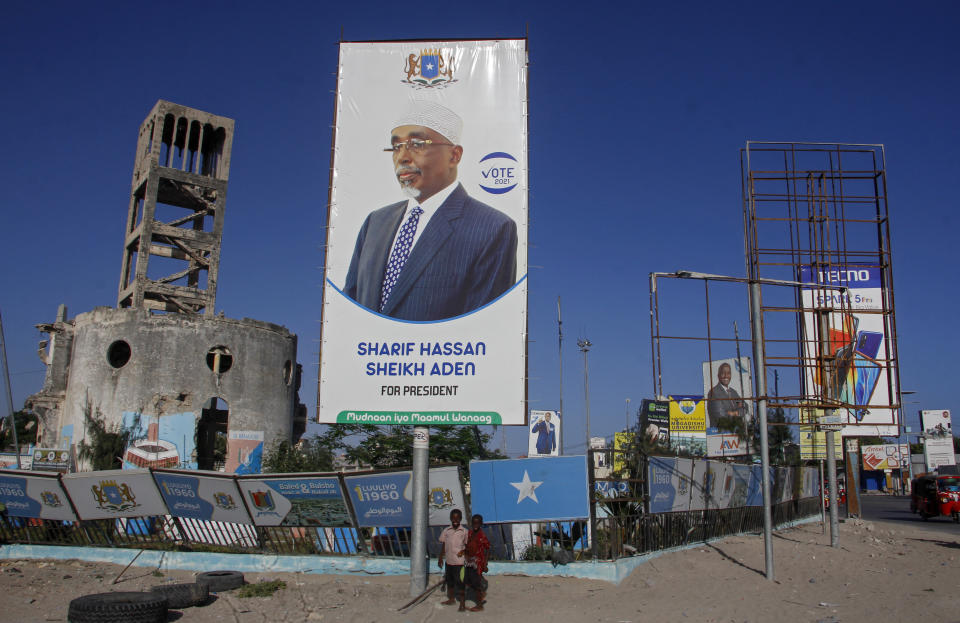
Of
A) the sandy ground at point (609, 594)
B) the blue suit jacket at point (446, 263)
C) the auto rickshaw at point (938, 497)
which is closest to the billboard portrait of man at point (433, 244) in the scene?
the blue suit jacket at point (446, 263)

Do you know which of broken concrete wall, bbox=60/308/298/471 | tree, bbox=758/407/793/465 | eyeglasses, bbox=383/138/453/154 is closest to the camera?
eyeglasses, bbox=383/138/453/154

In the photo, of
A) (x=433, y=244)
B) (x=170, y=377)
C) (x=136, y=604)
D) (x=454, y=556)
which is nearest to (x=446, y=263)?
(x=433, y=244)

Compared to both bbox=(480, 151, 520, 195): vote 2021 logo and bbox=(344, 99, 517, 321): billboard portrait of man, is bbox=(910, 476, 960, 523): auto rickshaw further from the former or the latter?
bbox=(480, 151, 520, 195): vote 2021 logo

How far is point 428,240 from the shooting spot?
11195 millimetres

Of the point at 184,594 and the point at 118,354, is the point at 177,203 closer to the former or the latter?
the point at 118,354

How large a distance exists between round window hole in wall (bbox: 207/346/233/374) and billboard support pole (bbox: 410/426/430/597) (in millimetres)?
18518

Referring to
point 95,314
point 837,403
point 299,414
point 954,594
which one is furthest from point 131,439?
point 954,594

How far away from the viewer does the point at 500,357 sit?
10836 mm

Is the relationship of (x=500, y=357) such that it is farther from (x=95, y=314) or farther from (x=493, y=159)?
(x=95, y=314)

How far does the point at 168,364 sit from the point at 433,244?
1828 centimetres

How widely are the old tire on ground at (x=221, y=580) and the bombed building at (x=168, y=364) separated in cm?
1530

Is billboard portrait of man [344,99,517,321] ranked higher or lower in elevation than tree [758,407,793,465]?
higher

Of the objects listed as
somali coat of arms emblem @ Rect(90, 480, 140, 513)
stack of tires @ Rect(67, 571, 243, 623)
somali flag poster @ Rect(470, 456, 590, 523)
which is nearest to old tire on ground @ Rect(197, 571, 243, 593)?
stack of tires @ Rect(67, 571, 243, 623)

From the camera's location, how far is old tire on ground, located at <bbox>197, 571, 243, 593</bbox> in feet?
36.3
